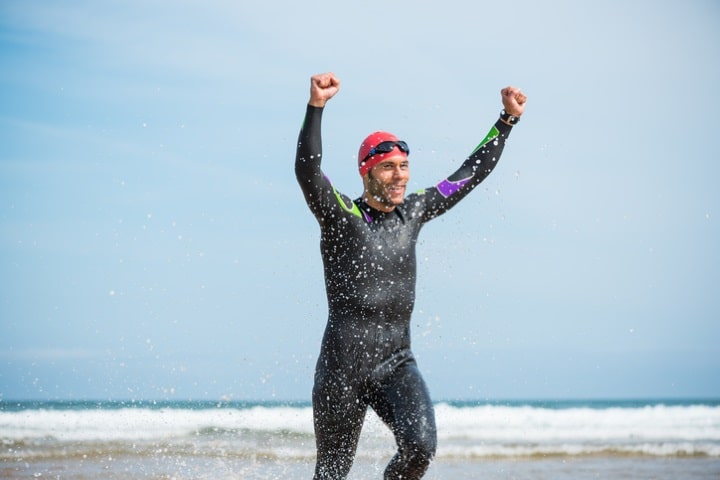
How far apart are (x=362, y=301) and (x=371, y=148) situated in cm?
95

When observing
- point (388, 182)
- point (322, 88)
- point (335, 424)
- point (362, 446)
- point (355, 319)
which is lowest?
point (362, 446)

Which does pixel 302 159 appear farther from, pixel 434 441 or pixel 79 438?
pixel 79 438

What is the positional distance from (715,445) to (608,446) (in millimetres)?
1691

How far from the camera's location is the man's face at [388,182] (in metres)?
5.34

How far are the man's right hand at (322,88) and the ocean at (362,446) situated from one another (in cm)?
256

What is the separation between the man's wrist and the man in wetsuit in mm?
893

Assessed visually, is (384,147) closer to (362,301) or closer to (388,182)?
(388,182)

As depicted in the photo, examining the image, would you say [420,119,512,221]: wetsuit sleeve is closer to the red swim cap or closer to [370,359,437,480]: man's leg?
the red swim cap

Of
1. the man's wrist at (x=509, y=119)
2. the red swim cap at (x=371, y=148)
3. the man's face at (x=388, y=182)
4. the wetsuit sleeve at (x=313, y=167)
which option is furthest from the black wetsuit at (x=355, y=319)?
the man's wrist at (x=509, y=119)

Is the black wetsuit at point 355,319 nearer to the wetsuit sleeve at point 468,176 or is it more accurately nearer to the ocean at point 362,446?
the wetsuit sleeve at point 468,176

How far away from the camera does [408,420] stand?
16.0 feet

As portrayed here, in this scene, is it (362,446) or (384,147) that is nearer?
(384,147)

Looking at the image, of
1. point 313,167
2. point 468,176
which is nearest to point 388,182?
point 313,167

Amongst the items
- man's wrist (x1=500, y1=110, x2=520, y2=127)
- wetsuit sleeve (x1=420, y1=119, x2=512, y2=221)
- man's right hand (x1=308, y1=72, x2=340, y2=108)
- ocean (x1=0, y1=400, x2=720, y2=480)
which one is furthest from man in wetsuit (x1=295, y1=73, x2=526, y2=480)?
ocean (x1=0, y1=400, x2=720, y2=480)
